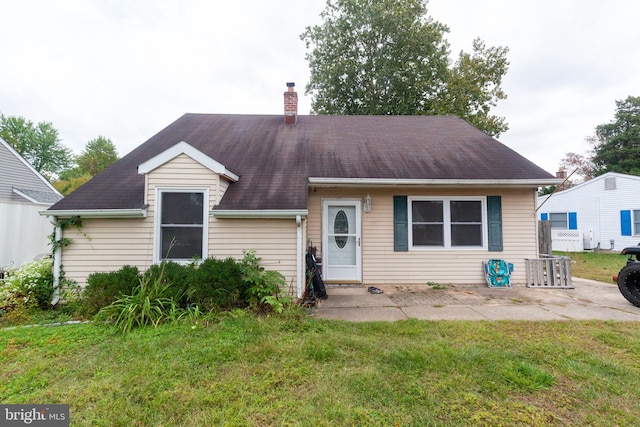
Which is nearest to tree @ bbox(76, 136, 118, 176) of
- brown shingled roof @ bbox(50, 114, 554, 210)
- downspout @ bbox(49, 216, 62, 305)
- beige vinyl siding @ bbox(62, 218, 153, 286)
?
brown shingled roof @ bbox(50, 114, 554, 210)

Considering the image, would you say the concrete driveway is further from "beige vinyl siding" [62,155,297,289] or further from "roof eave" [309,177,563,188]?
"roof eave" [309,177,563,188]

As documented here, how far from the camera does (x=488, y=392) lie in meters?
2.52

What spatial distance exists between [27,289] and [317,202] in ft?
20.1

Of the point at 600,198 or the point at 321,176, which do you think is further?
the point at 600,198

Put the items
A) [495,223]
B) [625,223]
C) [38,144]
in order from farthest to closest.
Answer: [38,144], [625,223], [495,223]

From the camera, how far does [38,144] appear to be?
31.5 m

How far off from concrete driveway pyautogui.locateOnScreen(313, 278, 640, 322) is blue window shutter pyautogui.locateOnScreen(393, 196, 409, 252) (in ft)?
3.52

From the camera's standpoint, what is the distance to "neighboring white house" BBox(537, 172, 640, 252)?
45.1 ft

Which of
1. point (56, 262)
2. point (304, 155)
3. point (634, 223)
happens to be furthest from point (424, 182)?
point (634, 223)

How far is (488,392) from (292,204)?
410 centimetres

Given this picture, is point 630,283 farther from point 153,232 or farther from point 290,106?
point 290,106

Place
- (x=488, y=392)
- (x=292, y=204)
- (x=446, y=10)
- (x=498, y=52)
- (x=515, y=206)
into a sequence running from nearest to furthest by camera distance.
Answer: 1. (x=488, y=392)
2. (x=292, y=204)
3. (x=515, y=206)
4. (x=446, y=10)
5. (x=498, y=52)

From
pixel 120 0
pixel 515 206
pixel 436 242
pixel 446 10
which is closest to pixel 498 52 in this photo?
pixel 446 10

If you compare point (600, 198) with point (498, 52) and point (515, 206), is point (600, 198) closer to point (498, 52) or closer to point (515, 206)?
point (498, 52)
